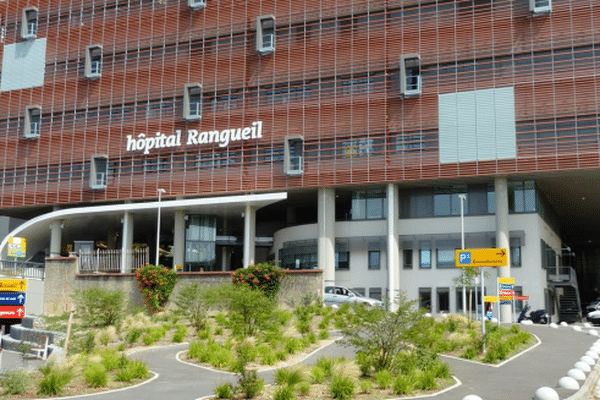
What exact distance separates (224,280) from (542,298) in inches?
784

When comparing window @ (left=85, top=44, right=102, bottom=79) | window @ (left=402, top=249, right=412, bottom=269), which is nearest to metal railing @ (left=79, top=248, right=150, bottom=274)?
window @ (left=85, top=44, right=102, bottom=79)

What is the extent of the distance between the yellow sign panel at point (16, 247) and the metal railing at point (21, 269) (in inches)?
56.7

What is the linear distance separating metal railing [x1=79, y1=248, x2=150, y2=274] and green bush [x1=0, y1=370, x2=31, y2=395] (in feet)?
115

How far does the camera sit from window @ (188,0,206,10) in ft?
180

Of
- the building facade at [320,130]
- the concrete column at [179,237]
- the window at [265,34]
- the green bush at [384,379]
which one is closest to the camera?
the green bush at [384,379]

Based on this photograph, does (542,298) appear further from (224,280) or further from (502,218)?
(224,280)

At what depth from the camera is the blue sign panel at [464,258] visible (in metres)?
23.2

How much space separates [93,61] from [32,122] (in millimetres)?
7540

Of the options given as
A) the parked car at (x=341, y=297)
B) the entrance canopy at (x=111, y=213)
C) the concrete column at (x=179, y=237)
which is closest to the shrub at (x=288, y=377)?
the parked car at (x=341, y=297)

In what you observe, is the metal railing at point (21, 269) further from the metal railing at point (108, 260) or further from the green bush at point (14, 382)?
the green bush at point (14, 382)

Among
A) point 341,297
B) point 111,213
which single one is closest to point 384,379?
point 341,297

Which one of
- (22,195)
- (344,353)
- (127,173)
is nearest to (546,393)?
(344,353)

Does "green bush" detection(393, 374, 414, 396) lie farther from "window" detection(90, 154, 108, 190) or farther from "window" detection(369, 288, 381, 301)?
"window" detection(90, 154, 108, 190)

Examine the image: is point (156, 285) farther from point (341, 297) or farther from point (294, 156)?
point (294, 156)
